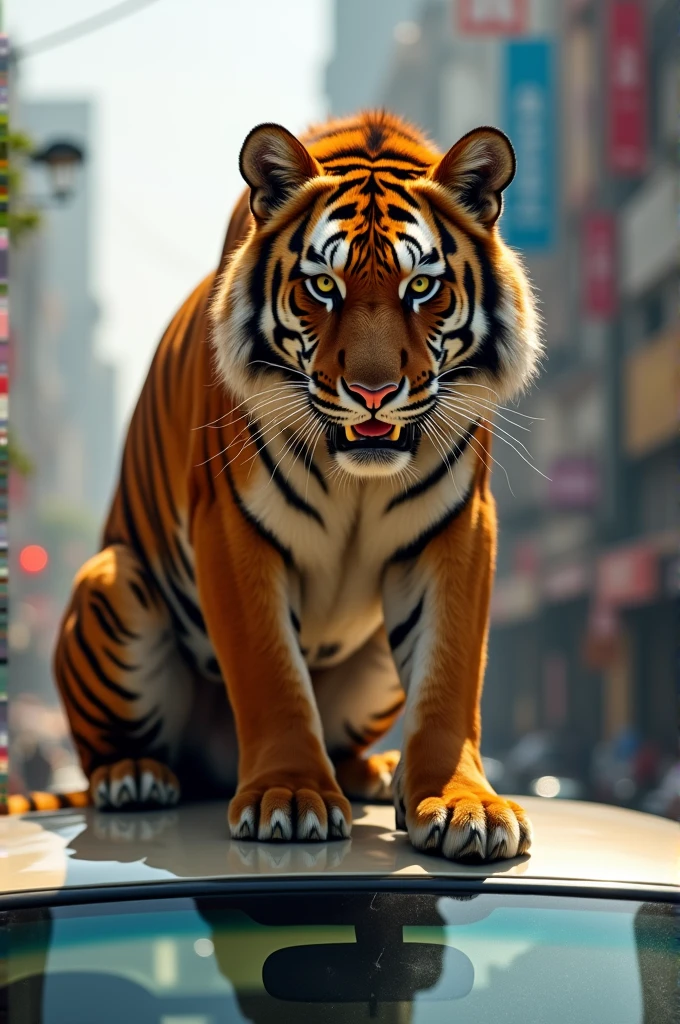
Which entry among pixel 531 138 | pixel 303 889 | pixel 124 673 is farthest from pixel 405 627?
pixel 531 138

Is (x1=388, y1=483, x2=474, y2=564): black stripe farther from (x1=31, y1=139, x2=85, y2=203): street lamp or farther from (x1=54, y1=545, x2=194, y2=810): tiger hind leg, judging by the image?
(x1=31, y1=139, x2=85, y2=203): street lamp

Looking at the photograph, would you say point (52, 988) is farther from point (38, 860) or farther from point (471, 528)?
point (471, 528)

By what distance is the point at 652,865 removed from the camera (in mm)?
Answer: 2385

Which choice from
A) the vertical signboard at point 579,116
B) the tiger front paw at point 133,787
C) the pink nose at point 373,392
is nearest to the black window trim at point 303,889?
the pink nose at point 373,392

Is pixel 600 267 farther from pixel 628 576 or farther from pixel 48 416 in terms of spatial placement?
pixel 48 416

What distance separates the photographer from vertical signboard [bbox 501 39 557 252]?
28625 millimetres

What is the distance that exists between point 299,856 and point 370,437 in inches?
36.3

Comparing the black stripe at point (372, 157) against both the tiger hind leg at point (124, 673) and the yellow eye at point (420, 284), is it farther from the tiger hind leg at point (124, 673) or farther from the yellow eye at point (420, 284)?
the tiger hind leg at point (124, 673)

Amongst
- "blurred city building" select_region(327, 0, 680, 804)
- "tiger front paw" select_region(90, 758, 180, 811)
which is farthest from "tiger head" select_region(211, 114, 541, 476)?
"blurred city building" select_region(327, 0, 680, 804)

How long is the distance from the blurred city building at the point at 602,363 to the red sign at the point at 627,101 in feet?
0.11

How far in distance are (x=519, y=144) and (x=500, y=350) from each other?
27.8 metres

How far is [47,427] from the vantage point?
286 feet

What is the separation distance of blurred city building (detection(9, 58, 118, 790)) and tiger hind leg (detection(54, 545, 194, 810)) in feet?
2.46

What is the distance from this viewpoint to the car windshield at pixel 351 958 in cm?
209
